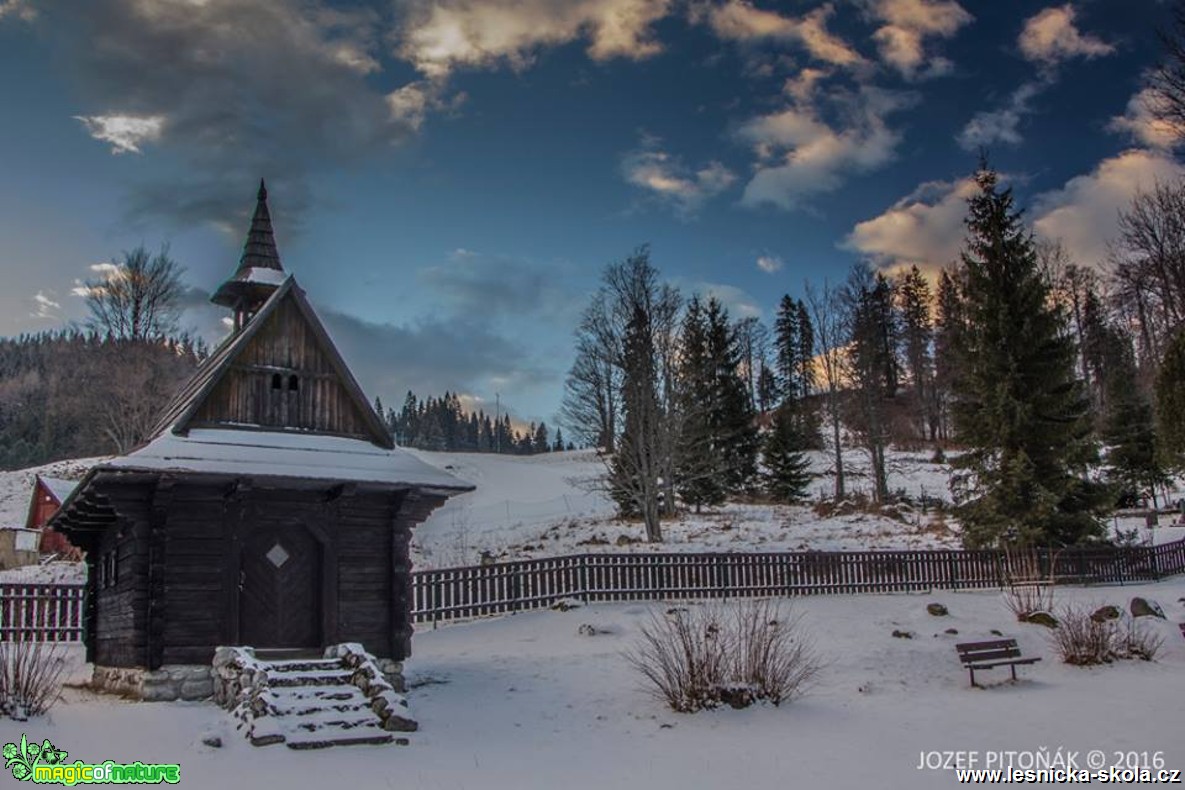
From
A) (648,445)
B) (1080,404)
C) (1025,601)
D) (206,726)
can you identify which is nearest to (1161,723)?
(1025,601)

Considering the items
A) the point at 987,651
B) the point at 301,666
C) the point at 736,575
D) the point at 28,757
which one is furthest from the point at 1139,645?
the point at 28,757

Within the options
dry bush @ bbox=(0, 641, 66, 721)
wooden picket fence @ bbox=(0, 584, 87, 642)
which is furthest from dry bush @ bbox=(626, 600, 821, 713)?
wooden picket fence @ bbox=(0, 584, 87, 642)

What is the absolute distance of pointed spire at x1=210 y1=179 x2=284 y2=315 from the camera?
61.1 ft

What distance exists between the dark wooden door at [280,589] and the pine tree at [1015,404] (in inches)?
866

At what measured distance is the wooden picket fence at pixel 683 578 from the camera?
22.5m

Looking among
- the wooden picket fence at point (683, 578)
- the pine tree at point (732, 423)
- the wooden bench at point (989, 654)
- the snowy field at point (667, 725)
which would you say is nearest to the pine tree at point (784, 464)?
the pine tree at point (732, 423)

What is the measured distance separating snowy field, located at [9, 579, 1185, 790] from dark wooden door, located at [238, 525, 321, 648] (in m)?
1.91

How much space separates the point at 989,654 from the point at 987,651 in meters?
0.17

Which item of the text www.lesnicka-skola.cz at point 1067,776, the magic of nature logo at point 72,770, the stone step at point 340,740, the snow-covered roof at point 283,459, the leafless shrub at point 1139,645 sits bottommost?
the text www.lesnicka-skola.cz at point 1067,776

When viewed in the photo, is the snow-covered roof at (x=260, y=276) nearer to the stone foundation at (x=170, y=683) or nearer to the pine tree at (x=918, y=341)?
the stone foundation at (x=170, y=683)

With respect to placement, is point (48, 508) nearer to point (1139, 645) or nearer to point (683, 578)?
point (683, 578)

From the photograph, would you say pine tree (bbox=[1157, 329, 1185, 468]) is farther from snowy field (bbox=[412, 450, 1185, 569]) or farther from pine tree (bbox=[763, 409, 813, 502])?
pine tree (bbox=[763, 409, 813, 502])

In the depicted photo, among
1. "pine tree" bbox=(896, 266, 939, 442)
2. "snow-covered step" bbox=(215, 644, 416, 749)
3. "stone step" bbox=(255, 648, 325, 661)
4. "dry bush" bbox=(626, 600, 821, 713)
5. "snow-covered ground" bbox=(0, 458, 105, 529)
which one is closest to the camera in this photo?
"snow-covered step" bbox=(215, 644, 416, 749)

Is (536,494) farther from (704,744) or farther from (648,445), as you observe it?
(704,744)
